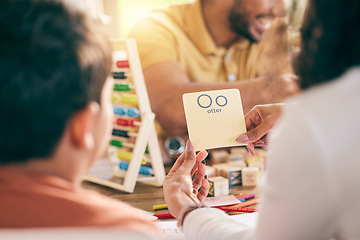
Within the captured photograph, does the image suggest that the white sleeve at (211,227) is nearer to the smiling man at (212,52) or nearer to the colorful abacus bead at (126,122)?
the colorful abacus bead at (126,122)

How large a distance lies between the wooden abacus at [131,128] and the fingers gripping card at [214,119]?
1.54ft

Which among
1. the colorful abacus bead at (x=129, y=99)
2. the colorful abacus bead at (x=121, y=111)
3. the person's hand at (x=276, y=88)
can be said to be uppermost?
the colorful abacus bead at (x=129, y=99)

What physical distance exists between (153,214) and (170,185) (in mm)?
305

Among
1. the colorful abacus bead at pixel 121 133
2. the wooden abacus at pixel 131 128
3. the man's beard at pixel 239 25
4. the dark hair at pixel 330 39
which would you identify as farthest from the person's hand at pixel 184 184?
the man's beard at pixel 239 25

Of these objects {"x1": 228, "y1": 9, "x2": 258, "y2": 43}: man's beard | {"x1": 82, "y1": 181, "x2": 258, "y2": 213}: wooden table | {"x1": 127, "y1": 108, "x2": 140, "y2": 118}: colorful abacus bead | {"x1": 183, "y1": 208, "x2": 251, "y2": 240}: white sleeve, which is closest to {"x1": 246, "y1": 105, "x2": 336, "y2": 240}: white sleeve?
{"x1": 183, "y1": 208, "x2": 251, "y2": 240}: white sleeve

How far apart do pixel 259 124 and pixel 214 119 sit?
0.55 ft

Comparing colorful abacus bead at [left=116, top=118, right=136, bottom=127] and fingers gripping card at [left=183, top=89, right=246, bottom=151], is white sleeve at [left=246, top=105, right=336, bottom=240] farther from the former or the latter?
colorful abacus bead at [left=116, top=118, right=136, bottom=127]

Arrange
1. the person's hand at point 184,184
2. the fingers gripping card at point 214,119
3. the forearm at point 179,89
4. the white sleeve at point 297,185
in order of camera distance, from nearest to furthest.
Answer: the white sleeve at point 297,185 → the person's hand at point 184,184 → the fingers gripping card at point 214,119 → the forearm at point 179,89

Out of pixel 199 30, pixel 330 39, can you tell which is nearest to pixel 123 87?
pixel 199 30

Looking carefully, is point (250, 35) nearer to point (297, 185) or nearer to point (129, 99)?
point (129, 99)

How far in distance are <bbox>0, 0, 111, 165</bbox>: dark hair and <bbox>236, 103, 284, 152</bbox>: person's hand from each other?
58 centimetres

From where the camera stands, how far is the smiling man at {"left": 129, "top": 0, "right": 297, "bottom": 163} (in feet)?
6.48

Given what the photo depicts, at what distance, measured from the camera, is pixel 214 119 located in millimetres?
1032

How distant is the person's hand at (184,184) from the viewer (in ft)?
2.60
